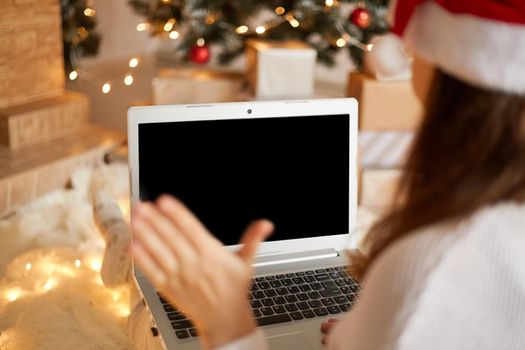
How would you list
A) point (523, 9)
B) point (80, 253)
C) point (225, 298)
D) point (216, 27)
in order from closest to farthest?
point (523, 9) < point (225, 298) < point (80, 253) < point (216, 27)

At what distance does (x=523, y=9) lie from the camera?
0.51 m

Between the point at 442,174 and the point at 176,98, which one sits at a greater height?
the point at 442,174

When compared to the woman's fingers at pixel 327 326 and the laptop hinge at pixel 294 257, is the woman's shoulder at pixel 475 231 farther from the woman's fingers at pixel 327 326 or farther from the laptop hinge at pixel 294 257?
the laptop hinge at pixel 294 257

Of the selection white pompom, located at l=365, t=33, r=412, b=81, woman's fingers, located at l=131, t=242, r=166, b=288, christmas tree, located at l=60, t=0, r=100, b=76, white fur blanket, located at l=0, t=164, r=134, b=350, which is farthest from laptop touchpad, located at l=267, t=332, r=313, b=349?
christmas tree, located at l=60, t=0, r=100, b=76

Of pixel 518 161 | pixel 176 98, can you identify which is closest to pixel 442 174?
pixel 518 161

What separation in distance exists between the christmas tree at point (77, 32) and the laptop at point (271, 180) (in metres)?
1.77

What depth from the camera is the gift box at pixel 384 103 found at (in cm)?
217

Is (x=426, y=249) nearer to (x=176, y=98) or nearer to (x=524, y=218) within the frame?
(x=524, y=218)

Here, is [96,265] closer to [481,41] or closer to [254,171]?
[254,171]

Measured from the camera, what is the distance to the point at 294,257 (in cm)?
108

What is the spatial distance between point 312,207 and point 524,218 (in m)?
0.54

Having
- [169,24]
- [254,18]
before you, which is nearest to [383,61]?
[254,18]

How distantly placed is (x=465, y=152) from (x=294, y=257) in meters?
0.56

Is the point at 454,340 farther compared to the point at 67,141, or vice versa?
the point at 67,141
